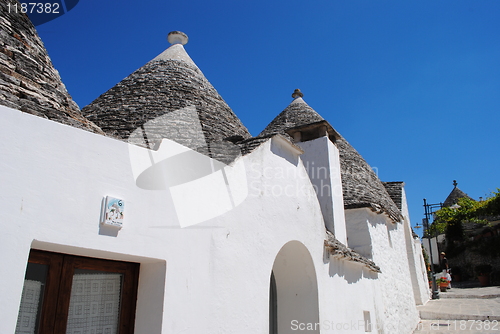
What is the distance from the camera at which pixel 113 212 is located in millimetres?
2877

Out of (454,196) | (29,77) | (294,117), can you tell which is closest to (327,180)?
(294,117)

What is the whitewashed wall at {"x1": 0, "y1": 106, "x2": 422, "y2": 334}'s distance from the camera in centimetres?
248

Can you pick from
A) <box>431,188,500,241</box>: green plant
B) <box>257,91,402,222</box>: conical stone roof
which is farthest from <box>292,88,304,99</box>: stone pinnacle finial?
<box>431,188,500,241</box>: green plant

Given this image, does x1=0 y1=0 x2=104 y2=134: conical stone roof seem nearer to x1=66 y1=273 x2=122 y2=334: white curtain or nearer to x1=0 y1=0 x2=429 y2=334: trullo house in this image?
x1=0 y1=0 x2=429 y2=334: trullo house

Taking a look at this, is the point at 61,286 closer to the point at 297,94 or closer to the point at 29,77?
the point at 29,77

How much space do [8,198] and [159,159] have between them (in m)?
1.28

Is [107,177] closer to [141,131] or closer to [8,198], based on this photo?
[8,198]

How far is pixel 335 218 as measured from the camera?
7.33 meters

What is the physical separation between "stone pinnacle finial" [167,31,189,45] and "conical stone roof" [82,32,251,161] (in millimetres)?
511

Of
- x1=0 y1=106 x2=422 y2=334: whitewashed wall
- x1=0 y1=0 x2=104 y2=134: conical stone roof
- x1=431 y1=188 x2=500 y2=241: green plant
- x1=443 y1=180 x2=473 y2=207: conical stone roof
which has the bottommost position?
x1=0 y1=106 x2=422 y2=334: whitewashed wall

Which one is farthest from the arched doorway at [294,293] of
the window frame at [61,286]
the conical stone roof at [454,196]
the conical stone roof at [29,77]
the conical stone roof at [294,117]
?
the conical stone roof at [454,196]

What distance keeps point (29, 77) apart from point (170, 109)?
2744 mm

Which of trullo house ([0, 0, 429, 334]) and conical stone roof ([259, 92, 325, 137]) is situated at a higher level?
conical stone roof ([259, 92, 325, 137])

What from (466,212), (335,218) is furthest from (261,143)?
(466,212)
